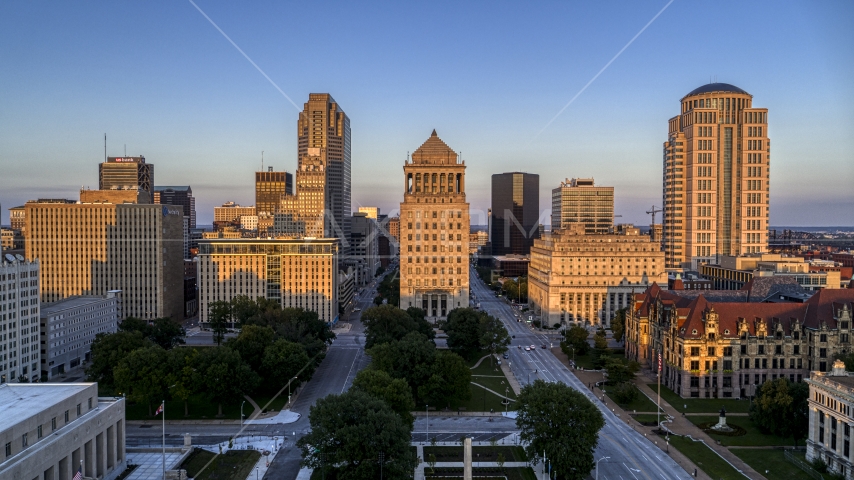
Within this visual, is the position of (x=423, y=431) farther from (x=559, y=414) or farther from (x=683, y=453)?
(x=683, y=453)

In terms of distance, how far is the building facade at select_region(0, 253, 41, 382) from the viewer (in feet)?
364

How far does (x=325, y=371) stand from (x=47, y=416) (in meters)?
66.1

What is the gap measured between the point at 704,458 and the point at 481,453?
95.3 feet

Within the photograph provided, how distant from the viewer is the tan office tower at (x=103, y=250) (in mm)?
174750

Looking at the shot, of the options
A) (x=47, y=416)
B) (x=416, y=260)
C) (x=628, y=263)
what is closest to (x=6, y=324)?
(x=47, y=416)

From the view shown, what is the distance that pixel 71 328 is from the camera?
132000mm

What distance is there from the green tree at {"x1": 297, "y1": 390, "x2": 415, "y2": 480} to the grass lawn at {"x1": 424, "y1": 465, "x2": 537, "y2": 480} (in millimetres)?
6759

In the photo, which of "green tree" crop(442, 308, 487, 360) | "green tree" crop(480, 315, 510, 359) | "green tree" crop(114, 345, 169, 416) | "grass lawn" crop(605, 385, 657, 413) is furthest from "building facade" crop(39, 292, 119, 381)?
"grass lawn" crop(605, 385, 657, 413)

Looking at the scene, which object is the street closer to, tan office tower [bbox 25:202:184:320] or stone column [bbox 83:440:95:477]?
stone column [bbox 83:440:95:477]

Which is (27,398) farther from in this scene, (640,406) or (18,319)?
(640,406)

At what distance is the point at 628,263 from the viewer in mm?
186125

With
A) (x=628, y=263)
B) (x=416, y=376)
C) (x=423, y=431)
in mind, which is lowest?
(x=423, y=431)

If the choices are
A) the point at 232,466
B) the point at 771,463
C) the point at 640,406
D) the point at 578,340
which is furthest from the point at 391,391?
the point at 578,340

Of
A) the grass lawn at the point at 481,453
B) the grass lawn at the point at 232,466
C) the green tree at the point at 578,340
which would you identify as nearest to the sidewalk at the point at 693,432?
the green tree at the point at 578,340
